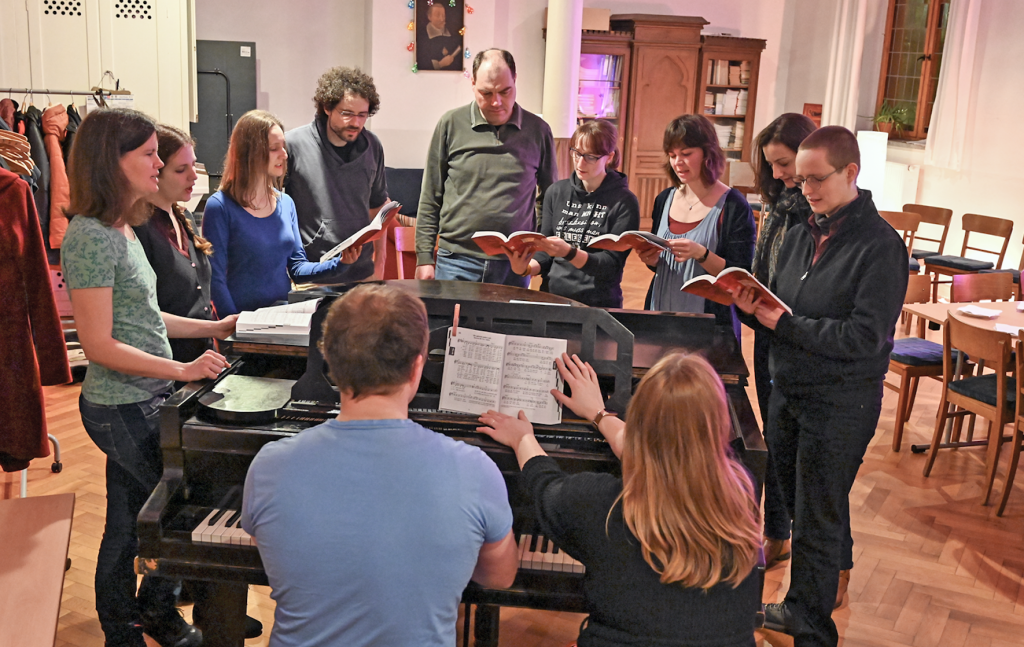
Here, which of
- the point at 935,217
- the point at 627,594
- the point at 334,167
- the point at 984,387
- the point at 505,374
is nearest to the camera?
the point at 627,594

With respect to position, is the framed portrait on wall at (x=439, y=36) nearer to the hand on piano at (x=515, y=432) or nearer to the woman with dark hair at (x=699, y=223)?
the woman with dark hair at (x=699, y=223)

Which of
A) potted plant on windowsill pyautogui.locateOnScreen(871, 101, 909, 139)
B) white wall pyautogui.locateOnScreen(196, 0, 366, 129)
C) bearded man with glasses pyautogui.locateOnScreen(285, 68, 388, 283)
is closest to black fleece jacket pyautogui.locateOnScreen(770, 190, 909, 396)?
bearded man with glasses pyautogui.locateOnScreen(285, 68, 388, 283)

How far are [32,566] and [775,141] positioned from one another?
2.49 meters

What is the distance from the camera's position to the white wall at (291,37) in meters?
8.73

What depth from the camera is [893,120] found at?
31.2 feet

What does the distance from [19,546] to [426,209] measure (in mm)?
2283

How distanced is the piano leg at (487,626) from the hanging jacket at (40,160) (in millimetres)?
3513

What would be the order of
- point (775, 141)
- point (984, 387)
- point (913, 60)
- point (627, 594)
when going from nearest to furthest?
point (627, 594), point (775, 141), point (984, 387), point (913, 60)

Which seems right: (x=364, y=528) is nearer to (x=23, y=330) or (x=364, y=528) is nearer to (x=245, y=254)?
(x=23, y=330)

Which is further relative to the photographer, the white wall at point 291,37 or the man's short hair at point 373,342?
the white wall at point 291,37

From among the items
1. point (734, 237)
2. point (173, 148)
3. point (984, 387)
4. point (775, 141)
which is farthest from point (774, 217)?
point (984, 387)

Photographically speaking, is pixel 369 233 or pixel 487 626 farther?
pixel 369 233

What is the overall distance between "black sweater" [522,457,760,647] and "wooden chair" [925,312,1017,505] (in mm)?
2811

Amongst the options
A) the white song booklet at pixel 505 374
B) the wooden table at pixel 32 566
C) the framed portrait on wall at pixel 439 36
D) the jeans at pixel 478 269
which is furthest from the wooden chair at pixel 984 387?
the framed portrait on wall at pixel 439 36
